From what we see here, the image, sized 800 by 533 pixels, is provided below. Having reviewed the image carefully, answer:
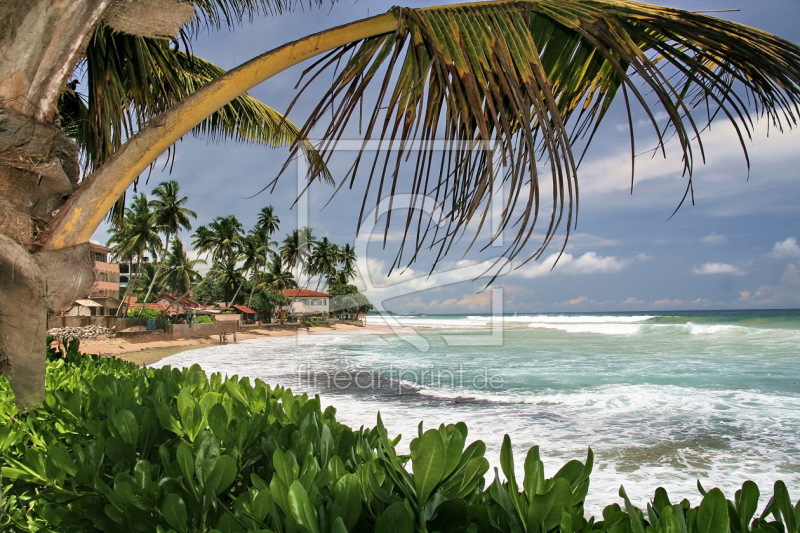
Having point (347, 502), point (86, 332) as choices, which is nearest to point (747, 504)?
point (347, 502)

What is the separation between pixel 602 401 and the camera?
39.9 feet

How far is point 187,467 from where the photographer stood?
1.14 meters

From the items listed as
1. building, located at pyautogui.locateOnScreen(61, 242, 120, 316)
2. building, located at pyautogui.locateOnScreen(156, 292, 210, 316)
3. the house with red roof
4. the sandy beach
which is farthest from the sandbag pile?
the house with red roof

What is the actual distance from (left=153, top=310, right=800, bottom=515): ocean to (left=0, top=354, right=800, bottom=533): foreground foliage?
9.41 ft

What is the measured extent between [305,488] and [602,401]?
41.0 feet

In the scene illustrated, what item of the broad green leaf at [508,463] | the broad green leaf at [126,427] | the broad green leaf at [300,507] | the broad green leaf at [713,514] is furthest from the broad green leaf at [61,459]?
the broad green leaf at [713,514]

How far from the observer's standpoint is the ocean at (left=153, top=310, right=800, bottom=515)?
23.4 ft

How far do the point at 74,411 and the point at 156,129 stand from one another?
4.33ft

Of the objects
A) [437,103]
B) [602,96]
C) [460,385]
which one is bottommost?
[460,385]

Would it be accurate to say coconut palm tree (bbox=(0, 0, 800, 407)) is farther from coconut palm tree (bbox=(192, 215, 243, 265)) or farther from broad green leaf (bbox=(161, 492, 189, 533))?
coconut palm tree (bbox=(192, 215, 243, 265))

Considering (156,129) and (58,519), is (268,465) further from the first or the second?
(156,129)

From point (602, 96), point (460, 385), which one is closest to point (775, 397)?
point (460, 385)

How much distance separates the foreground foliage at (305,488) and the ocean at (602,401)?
9.41ft

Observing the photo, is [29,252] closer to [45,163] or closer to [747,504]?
[45,163]
